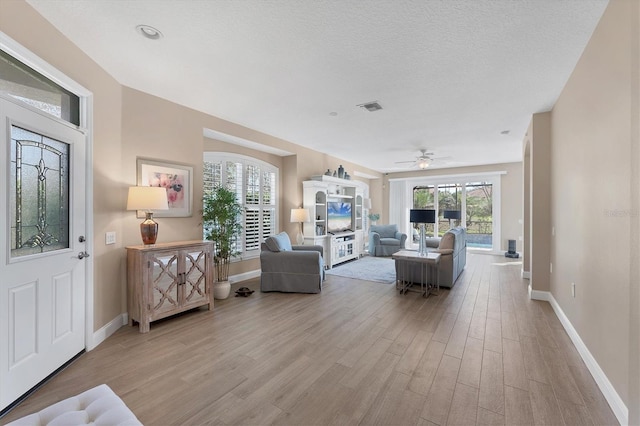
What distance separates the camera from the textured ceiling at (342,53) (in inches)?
80.0

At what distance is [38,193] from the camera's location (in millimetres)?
2219

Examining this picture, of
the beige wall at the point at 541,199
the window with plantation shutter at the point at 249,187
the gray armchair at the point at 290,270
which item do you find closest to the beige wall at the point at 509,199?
the beige wall at the point at 541,199

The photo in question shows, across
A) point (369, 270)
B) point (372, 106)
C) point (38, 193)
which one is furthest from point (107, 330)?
point (369, 270)

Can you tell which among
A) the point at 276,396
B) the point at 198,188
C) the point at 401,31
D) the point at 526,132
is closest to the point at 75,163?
the point at 198,188

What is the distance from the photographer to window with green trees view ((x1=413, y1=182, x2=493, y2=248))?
8.72 metres

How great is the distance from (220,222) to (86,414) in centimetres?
313

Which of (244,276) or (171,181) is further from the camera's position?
(244,276)

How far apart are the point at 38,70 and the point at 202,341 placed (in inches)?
106

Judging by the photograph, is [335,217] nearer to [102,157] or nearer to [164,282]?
[164,282]

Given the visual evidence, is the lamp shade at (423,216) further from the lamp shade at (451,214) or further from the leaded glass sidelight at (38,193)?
the leaded glass sidelight at (38,193)

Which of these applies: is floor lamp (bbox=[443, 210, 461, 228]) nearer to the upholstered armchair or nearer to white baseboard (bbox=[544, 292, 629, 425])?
the upholstered armchair

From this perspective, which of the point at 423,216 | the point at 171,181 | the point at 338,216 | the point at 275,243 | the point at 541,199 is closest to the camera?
the point at 171,181

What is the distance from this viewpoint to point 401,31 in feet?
7.35

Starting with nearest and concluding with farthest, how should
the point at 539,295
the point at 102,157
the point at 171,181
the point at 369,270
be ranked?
the point at 102,157 → the point at 171,181 → the point at 539,295 → the point at 369,270
